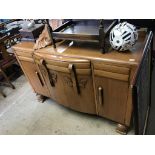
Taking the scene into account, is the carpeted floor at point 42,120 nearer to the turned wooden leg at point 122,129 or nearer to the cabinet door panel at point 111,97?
the turned wooden leg at point 122,129

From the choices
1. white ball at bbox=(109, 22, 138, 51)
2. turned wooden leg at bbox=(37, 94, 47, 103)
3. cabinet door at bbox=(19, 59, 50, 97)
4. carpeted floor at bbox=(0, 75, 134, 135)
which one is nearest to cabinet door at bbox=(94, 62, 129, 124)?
white ball at bbox=(109, 22, 138, 51)

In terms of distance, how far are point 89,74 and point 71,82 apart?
8.3 inches

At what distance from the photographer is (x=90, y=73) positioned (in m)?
1.32

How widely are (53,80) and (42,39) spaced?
0.41 metres

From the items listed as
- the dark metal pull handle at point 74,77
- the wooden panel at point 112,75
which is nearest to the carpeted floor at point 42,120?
the dark metal pull handle at point 74,77

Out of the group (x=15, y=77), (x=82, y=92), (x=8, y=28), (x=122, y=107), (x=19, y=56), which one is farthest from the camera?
(x=15, y=77)

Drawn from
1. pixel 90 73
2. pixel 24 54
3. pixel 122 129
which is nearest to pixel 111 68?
pixel 90 73

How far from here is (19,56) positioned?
1784 mm

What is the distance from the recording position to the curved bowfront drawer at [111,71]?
115cm

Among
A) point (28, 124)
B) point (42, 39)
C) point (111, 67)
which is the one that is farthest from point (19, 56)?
point (111, 67)

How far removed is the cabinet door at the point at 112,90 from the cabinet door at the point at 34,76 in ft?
2.21

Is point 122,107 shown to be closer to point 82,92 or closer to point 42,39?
point 82,92

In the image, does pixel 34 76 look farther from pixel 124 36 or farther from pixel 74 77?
pixel 124 36

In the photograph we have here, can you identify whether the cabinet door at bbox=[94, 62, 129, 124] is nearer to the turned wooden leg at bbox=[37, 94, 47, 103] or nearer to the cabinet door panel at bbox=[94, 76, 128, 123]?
the cabinet door panel at bbox=[94, 76, 128, 123]
